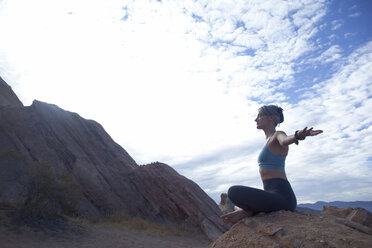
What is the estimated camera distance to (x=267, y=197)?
9.91 feet

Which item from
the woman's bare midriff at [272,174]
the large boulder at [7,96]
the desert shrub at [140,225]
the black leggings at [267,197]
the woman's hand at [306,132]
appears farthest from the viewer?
the large boulder at [7,96]

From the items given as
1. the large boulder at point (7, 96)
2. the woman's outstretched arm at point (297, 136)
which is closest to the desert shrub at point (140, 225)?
the large boulder at point (7, 96)

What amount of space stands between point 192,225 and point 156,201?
2.75 meters

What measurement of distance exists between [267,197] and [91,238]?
9.33 meters

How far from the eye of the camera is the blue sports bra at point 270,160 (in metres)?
3.25

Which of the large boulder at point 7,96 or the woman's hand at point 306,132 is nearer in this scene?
the woman's hand at point 306,132

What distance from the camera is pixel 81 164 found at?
16734 mm

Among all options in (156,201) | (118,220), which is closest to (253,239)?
(118,220)

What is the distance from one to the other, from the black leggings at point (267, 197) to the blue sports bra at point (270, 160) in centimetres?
15

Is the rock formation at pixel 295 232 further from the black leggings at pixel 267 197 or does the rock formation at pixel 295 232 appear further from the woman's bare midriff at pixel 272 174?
the woman's bare midriff at pixel 272 174

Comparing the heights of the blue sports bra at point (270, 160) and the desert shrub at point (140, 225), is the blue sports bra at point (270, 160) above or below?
above

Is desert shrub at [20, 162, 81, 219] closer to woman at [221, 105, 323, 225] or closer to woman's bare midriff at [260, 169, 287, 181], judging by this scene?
woman at [221, 105, 323, 225]

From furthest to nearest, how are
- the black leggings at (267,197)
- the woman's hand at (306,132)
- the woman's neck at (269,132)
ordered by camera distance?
the woman's neck at (269,132) < the black leggings at (267,197) < the woman's hand at (306,132)

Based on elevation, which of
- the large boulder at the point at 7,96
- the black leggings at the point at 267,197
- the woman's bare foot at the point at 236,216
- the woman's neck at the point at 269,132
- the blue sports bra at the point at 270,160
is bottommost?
the woman's bare foot at the point at 236,216
